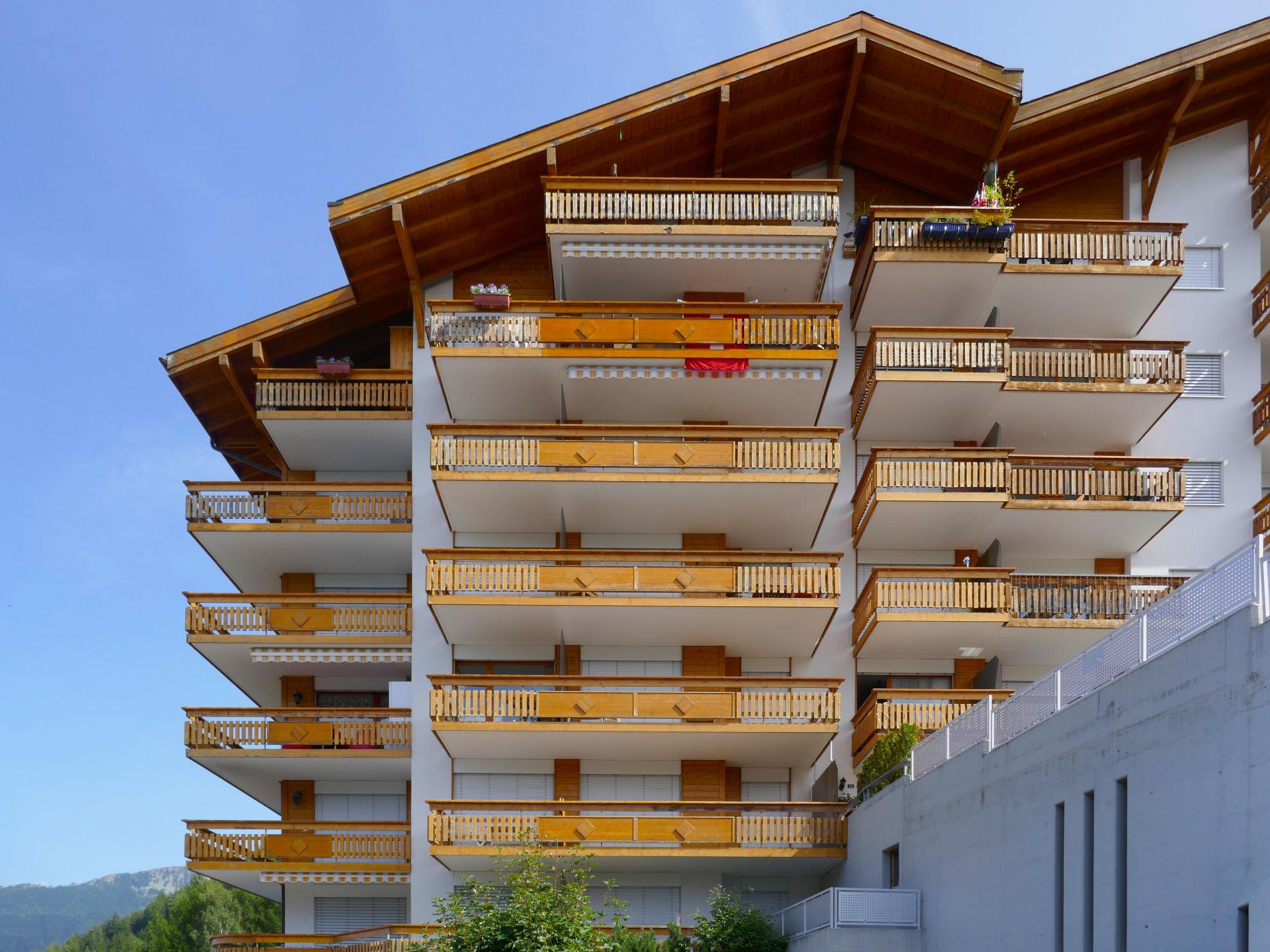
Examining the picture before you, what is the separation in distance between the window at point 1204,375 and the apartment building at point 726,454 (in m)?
0.09

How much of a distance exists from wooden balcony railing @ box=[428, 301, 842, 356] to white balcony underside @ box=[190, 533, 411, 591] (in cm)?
530

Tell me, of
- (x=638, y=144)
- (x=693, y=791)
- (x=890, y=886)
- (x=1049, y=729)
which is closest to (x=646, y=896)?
(x=693, y=791)

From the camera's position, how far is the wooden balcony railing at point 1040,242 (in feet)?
111

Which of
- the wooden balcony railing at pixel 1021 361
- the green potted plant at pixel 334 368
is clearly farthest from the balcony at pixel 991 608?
the green potted plant at pixel 334 368

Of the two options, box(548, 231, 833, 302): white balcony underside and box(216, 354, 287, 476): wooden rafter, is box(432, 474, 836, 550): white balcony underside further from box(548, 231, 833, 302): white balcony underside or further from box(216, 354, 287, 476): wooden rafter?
box(216, 354, 287, 476): wooden rafter

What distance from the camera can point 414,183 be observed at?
33500 mm

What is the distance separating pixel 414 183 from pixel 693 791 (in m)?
14.7

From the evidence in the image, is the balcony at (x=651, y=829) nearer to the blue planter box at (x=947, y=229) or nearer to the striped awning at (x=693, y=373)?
the striped awning at (x=693, y=373)

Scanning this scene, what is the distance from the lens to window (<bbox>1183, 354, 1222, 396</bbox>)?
3575 centimetres

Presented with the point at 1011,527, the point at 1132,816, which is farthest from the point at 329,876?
the point at 1132,816

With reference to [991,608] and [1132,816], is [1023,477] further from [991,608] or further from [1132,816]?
[1132,816]

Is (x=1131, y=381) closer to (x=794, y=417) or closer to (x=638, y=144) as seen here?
(x=794, y=417)

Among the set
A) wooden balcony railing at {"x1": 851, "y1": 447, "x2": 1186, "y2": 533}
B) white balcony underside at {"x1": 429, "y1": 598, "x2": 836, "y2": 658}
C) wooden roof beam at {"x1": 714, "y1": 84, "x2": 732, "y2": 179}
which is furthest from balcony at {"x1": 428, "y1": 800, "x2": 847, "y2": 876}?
wooden roof beam at {"x1": 714, "y1": 84, "x2": 732, "y2": 179}

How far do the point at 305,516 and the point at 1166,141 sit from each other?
21868 millimetres
